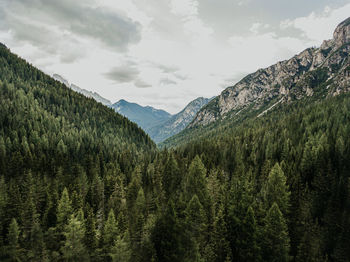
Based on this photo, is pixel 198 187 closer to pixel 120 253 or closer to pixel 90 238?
pixel 120 253

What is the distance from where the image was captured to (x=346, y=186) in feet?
162

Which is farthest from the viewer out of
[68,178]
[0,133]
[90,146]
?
[90,146]

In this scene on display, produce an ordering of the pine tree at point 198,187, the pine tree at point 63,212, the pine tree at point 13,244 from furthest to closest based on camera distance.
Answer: the pine tree at point 198,187, the pine tree at point 63,212, the pine tree at point 13,244

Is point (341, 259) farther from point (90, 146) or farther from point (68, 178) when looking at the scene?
point (90, 146)

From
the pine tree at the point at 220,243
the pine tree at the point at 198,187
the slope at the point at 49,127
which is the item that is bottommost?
the pine tree at the point at 220,243

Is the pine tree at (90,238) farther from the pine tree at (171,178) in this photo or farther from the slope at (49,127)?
the slope at (49,127)

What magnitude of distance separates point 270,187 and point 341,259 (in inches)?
701

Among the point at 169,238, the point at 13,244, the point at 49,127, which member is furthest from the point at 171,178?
the point at 49,127

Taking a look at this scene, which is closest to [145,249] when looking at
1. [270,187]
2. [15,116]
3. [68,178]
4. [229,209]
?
[229,209]

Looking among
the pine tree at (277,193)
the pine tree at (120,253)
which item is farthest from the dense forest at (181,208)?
the pine tree at (277,193)

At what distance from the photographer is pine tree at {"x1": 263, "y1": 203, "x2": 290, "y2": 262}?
101ft

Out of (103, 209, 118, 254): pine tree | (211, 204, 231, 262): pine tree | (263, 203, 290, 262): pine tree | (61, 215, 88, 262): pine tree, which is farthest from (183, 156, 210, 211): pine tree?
(61, 215, 88, 262): pine tree

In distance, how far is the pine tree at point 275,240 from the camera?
101 ft

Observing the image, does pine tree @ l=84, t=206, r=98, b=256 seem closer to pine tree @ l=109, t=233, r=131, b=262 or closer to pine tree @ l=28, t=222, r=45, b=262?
pine tree @ l=109, t=233, r=131, b=262
